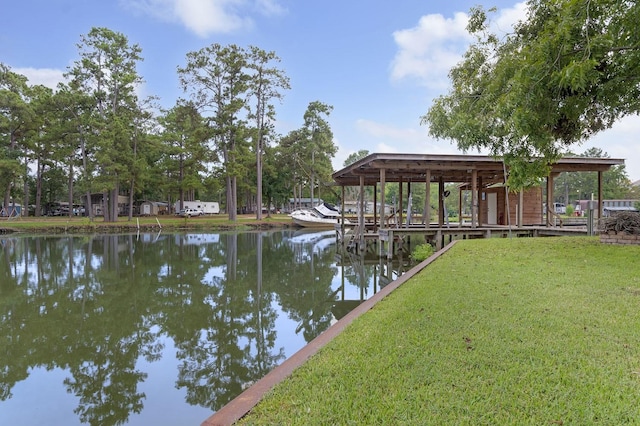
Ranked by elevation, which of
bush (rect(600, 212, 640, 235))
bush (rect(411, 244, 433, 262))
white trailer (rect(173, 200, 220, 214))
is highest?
white trailer (rect(173, 200, 220, 214))

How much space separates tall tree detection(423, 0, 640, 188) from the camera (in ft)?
20.7

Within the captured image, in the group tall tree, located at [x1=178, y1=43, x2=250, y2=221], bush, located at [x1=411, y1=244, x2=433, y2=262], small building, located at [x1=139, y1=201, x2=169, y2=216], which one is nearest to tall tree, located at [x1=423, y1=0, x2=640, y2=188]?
bush, located at [x1=411, y1=244, x2=433, y2=262]

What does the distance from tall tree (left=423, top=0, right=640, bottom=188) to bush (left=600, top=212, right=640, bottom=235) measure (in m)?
2.10

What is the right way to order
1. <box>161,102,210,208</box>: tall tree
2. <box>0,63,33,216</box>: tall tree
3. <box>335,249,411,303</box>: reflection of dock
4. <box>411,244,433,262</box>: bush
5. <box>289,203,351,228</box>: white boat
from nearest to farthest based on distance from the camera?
<box>335,249,411,303</box>: reflection of dock → <box>411,244,433,262</box>: bush → <box>0,63,33,216</box>: tall tree → <box>161,102,210,208</box>: tall tree → <box>289,203,351,228</box>: white boat

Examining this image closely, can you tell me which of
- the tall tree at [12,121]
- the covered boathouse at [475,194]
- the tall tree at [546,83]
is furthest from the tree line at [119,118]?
the tall tree at [546,83]

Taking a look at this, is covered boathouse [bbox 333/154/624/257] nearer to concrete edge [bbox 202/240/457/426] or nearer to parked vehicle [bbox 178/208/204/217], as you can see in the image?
concrete edge [bbox 202/240/457/426]

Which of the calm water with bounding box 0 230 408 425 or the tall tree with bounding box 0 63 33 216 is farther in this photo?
the tall tree with bounding box 0 63 33 216

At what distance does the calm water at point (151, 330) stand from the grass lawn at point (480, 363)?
5.49ft

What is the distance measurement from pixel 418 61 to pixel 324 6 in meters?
4.91

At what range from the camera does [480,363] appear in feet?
10.3

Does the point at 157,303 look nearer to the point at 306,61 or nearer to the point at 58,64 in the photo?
the point at 306,61

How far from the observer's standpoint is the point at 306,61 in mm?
23656

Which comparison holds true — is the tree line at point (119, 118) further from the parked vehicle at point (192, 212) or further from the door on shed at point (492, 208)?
the door on shed at point (492, 208)

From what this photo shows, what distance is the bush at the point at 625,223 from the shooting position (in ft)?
29.6
